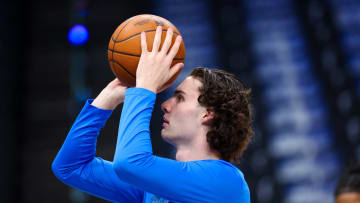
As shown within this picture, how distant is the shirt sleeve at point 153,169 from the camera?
1.34 m

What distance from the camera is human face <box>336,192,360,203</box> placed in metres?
1.82

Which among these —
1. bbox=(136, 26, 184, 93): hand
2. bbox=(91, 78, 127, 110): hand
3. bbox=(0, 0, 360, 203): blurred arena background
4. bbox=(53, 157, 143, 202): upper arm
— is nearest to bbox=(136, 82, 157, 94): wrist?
bbox=(136, 26, 184, 93): hand

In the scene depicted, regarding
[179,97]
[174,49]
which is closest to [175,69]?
[174,49]

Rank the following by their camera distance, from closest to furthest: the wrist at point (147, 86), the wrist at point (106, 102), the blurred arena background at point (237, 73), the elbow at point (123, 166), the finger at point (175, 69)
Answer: the elbow at point (123, 166) → the wrist at point (147, 86) → the finger at point (175, 69) → the wrist at point (106, 102) → the blurred arena background at point (237, 73)

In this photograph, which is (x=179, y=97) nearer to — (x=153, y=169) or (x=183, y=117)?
(x=183, y=117)

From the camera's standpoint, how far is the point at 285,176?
462 centimetres

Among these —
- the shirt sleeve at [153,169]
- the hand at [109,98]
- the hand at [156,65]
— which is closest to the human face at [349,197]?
the shirt sleeve at [153,169]

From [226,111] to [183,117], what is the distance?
19 centimetres

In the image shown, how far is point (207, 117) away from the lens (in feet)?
5.47

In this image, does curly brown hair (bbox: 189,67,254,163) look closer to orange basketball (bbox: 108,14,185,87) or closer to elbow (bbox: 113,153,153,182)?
orange basketball (bbox: 108,14,185,87)

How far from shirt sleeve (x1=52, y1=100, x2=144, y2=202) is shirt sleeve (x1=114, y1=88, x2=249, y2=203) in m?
0.39

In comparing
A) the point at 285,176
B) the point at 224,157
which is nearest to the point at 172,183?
the point at 224,157

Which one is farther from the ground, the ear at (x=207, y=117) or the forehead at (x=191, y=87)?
the forehead at (x=191, y=87)

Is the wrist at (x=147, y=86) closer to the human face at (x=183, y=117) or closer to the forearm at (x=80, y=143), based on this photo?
the human face at (x=183, y=117)
